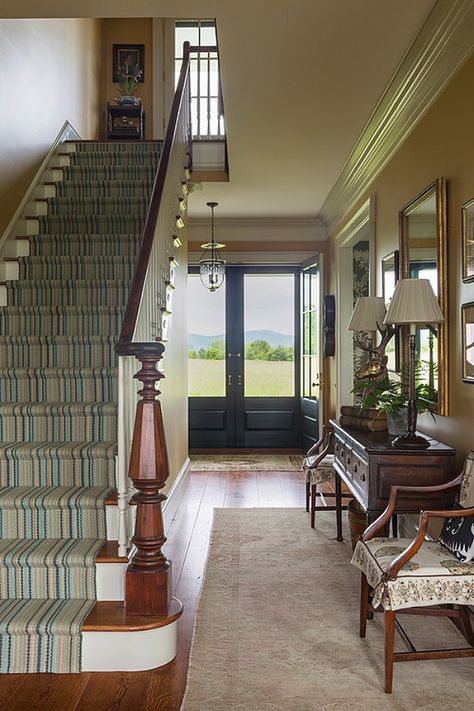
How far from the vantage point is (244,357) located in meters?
8.33

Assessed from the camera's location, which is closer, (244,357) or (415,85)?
(415,85)

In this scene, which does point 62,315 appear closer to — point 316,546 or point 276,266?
point 316,546

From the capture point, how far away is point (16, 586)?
276cm

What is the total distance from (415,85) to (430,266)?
1060 mm

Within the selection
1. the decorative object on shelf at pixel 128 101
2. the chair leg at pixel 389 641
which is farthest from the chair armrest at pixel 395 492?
the decorative object on shelf at pixel 128 101

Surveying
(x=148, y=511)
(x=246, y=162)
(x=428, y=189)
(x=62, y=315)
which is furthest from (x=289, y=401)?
(x=148, y=511)

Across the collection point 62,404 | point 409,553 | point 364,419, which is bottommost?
point 409,553

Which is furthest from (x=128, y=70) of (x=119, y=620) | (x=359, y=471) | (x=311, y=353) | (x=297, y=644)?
(x=297, y=644)

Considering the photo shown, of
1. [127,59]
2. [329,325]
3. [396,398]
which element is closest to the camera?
[396,398]

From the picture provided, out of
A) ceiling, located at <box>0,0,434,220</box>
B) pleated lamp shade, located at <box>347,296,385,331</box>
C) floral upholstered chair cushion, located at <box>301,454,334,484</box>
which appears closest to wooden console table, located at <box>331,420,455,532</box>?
pleated lamp shade, located at <box>347,296,385,331</box>

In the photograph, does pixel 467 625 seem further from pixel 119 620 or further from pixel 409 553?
pixel 119 620

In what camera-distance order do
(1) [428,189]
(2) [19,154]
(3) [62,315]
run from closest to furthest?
(1) [428,189] < (3) [62,315] < (2) [19,154]

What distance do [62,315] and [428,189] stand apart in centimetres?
244

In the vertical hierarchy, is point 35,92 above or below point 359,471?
above
